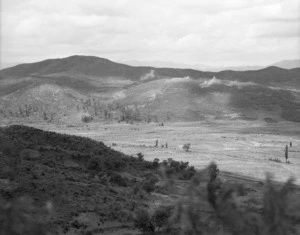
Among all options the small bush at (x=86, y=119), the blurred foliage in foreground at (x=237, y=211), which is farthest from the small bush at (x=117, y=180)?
the small bush at (x=86, y=119)

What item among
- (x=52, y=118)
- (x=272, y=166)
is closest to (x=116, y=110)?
(x=52, y=118)

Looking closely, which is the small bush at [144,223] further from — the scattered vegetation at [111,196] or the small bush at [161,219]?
the small bush at [161,219]

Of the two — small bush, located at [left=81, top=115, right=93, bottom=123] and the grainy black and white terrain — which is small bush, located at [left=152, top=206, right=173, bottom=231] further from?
small bush, located at [left=81, top=115, right=93, bottom=123]

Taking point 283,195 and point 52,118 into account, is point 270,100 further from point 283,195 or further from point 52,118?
point 283,195

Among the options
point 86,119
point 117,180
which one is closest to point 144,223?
point 117,180

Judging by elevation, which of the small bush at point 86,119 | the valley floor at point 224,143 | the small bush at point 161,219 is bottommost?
the valley floor at point 224,143

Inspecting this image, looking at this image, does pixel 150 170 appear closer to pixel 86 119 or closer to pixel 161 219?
pixel 161 219

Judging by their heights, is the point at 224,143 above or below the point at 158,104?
below

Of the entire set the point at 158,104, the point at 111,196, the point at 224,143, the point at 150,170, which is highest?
A: the point at 158,104
